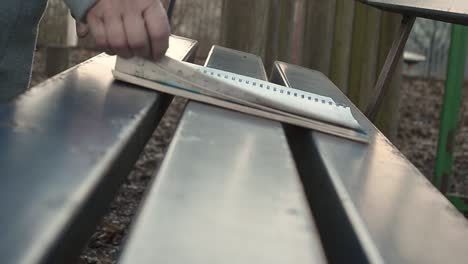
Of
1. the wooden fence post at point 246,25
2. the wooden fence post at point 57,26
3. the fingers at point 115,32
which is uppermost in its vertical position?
the fingers at point 115,32

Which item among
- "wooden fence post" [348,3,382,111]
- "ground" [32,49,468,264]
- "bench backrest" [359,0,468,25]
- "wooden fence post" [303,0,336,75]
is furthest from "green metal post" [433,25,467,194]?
"bench backrest" [359,0,468,25]

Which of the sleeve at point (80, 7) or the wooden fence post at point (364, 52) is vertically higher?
the sleeve at point (80, 7)

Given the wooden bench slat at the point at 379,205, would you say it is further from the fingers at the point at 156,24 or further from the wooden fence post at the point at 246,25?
the wooden fence post at the point at 246,25

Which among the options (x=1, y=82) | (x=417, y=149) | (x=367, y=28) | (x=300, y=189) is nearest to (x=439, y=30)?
(x=417, y=149)

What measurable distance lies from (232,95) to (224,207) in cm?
57

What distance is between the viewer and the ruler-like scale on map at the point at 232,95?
4.06 ft

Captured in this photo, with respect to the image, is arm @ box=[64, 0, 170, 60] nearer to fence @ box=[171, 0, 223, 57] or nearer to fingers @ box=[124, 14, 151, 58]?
fingers @ box=[124, 14, 151, 58]

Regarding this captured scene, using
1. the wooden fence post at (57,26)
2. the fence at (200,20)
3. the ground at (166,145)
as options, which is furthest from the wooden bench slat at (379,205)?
the wooden fence post at (57,26)

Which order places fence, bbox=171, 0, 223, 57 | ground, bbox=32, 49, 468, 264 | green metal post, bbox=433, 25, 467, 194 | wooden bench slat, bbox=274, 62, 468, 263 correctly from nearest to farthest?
wooden bench slat, bbox=274, 62, 468, 263
ground, bbox=32, 49, 468, 264
green metal post, bbox=433, 25, 467, 194
fence, bbox=171, 0, 223, 57

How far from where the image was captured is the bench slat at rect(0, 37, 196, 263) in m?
0.54

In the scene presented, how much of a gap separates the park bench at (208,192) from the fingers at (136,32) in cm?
7

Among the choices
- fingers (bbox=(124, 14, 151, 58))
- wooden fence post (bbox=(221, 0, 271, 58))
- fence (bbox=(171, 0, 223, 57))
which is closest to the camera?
fingers (bbox=(124, 14, 151, 58))

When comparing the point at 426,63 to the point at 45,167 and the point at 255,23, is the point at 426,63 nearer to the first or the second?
the point at 255,23

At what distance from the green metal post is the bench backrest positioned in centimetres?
99
